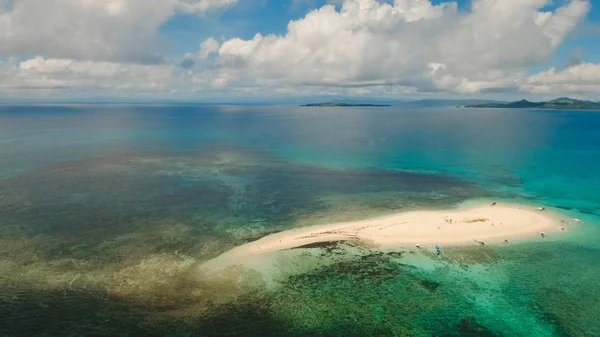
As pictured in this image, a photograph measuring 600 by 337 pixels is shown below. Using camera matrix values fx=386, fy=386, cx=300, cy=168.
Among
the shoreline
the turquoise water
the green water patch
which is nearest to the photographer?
the turquoise water

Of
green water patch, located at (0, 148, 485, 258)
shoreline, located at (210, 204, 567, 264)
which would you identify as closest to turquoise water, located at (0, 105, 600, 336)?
green water patch, located at (0, 148, 485, 258)

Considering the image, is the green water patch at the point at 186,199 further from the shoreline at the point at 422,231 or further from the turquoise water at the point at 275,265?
the shoreline at the point at 422,231

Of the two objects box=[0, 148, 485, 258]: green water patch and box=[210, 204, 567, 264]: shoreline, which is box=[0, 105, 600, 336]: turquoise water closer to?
box=[0, 148, 485, 258]: green water patch

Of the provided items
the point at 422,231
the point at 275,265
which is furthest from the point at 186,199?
the point at 422,231

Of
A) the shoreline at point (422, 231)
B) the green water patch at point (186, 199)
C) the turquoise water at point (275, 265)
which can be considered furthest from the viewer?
the green water patch at point (186, 199)

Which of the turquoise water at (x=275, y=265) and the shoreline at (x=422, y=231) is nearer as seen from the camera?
the turquoise water at (x=275, y=265)

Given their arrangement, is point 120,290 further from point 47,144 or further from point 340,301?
point 47,144

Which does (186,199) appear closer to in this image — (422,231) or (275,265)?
(275,265)

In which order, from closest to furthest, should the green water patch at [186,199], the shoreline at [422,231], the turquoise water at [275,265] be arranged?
the turquoise water at [275,265], the shoreline at [422,231], the green water patch at [186,199]

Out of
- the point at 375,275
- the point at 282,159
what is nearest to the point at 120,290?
the point at 375,275

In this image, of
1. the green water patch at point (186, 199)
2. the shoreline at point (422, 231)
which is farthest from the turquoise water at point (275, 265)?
the shoreline at point (422, 231)
